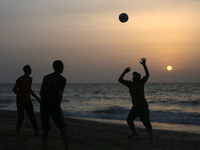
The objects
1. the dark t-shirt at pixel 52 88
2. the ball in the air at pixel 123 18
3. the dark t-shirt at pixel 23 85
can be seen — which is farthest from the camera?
the ball in the air at pixel 123 18

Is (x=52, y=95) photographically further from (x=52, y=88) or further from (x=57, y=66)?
(x=57, y=66)

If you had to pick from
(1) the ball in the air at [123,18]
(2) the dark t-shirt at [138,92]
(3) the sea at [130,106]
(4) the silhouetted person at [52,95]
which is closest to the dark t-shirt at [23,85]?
(4) the silhouetted person at [52,95]

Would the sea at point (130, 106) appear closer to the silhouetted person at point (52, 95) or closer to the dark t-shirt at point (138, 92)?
the dark t-shirt at point (138, 92)

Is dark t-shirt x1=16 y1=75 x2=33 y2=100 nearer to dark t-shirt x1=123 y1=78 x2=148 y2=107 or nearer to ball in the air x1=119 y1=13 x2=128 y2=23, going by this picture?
dark t-shirt x1=123 y1=78 x2=148 y2=107

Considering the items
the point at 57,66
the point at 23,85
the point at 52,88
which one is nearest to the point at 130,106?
the point at 23,85

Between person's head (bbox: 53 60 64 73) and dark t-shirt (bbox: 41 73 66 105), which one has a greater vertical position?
person's head (bbox: 53 60 64 73)

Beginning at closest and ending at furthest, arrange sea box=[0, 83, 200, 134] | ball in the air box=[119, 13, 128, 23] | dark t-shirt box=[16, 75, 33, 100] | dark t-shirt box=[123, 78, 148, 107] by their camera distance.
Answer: dark t-shirt box=[16, 75, 33, 100], dark t-shirt box=[123, 78, 148, 107], ball in the air box=[119, 13, 128, 23], sea box=[0, 83, 200, 134]

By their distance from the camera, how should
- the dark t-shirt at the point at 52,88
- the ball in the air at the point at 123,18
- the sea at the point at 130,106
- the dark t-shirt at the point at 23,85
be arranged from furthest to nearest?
the sea at the point at 130,106
the ball in the air at the point at 123,18
the dark t-shirt at the point at 23,85
the dark t-shirt at the point at 52,88

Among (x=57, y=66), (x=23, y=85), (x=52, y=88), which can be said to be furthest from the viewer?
(x=23, y=85)

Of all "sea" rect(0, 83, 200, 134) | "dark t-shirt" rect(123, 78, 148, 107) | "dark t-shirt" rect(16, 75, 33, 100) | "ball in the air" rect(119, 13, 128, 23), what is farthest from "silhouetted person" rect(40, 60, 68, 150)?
"sea" rect(0, 83, 200, 134)

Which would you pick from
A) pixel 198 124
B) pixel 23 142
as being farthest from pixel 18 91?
pixel 198 124

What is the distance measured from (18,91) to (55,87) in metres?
2.58

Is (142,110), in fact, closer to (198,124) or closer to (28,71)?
(28,71)

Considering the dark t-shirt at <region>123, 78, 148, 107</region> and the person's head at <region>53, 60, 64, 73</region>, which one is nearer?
the person's head at <region>53, 60, 64, 73</region>
